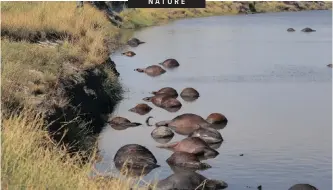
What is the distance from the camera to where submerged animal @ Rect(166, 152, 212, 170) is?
1370 centimetres

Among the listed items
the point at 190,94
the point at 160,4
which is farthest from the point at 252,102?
the point at 160,4

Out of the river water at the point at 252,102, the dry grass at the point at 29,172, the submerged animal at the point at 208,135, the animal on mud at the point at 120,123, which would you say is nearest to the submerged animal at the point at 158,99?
the river water at the point at 252,102

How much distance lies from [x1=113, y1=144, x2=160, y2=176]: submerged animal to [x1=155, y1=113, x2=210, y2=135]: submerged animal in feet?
10.3

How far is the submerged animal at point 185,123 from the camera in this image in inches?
673

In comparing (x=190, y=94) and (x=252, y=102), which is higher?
(x=252, y=102)

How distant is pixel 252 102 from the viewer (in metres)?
21.1

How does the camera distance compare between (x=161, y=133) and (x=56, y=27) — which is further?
(x=56, y=27)

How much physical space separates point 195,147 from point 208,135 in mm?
1426

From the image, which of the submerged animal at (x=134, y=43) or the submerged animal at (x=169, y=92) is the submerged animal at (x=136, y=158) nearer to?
the submerged animal at (x=169, y=92)

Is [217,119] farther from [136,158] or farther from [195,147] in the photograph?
[136,158]

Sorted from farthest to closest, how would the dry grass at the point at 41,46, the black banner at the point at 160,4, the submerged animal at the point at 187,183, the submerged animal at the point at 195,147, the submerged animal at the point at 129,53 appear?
the submerged animal at the point at 129,53
the black banner at the point at 160,4
the submerged animal at the point at 195,147
the dry grass at the point at 41,46
the submerged animal at the point at 187,183

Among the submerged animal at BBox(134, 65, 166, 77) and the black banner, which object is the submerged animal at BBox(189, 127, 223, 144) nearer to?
the black banner

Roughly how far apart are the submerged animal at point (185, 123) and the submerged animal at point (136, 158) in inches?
123

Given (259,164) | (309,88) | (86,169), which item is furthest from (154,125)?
(86,169)
